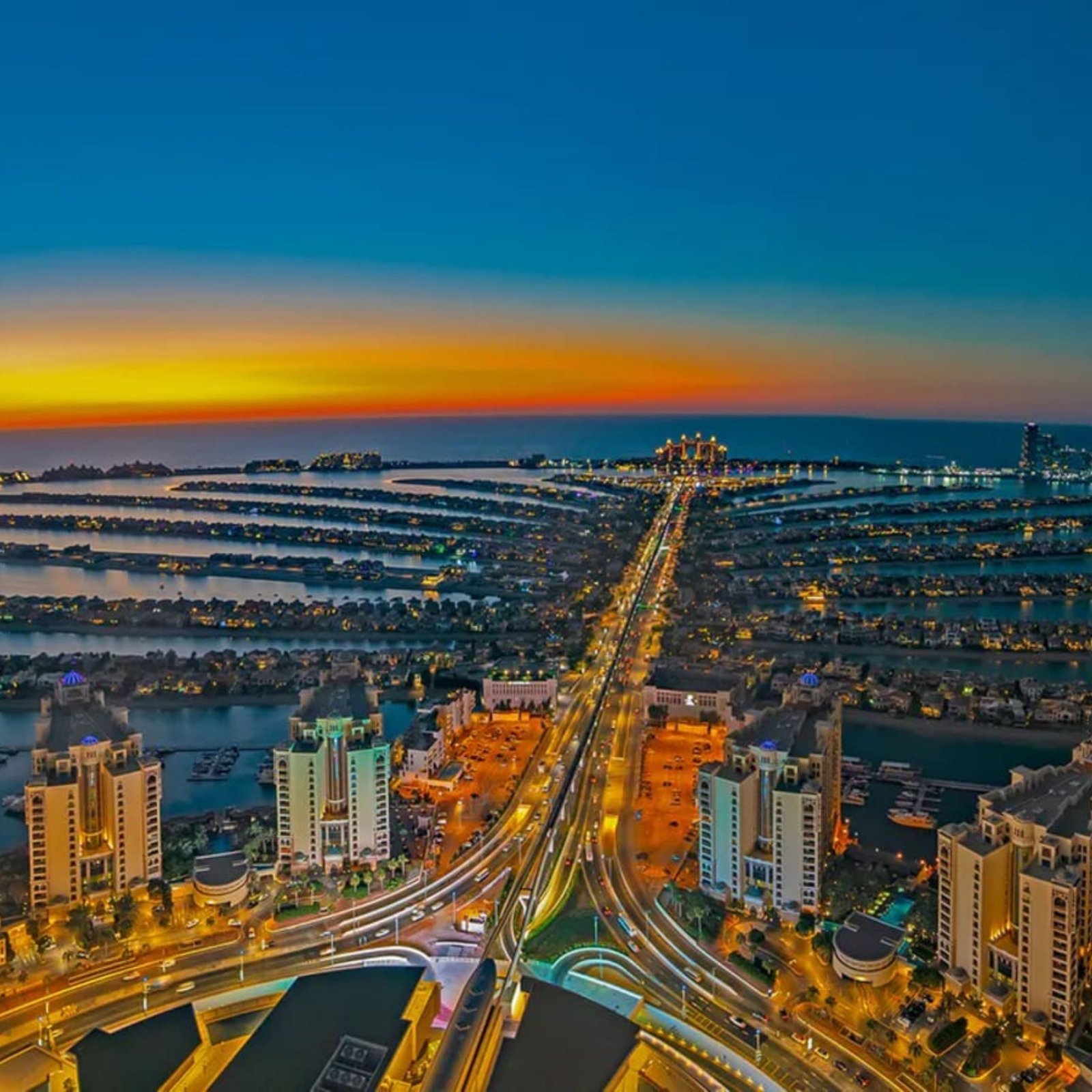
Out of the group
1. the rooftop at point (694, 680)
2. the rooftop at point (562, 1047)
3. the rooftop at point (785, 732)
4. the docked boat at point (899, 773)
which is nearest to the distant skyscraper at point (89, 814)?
the rooftop at point (562, 1047)

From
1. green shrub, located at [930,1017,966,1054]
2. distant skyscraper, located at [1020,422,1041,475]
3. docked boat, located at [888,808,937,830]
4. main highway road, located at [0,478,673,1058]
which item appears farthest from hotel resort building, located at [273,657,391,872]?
distant skyscraper, located at [1020,422,1041,475]

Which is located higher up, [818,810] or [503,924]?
[818,810]

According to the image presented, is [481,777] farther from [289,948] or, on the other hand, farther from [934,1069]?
[934,1069]

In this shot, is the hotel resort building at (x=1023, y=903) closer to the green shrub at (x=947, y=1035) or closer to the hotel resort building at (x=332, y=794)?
the green shrub at (x=947, y=1035)

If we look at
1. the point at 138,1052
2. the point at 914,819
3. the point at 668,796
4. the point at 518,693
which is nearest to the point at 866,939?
the point at 914,819

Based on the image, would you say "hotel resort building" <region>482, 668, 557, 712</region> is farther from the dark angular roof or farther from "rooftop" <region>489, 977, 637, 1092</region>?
the dark angular roof

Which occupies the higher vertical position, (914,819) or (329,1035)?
(329,1035)

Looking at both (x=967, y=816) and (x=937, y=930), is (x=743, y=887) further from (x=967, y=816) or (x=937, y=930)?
(x=967, y=816)

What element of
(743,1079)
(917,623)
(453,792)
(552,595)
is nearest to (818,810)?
(743,1079)
